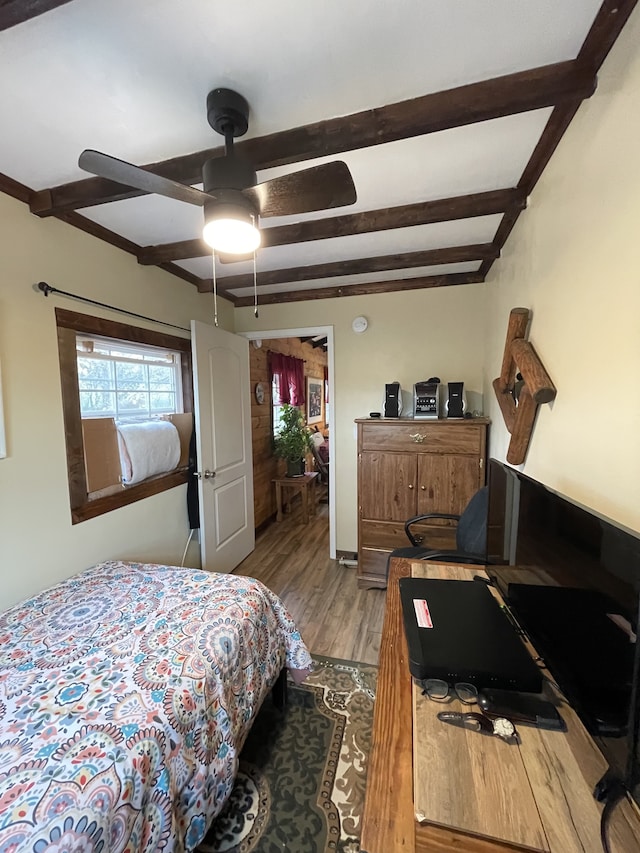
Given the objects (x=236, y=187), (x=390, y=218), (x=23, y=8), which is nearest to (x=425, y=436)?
(x=390, y=218)

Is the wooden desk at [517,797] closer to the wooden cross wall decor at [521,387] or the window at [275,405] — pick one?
the wooden cross wall decor at [521,387]

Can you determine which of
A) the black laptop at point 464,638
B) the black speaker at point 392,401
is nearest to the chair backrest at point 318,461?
the black speaker at point 392,401

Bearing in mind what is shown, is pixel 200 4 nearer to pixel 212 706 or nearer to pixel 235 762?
pixel 212 706

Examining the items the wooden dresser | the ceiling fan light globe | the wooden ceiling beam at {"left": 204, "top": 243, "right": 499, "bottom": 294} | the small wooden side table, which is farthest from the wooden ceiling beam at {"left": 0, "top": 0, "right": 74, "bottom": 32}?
the small wooden side table

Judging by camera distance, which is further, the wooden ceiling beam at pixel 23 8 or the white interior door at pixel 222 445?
the white interior door at pixel 222 445

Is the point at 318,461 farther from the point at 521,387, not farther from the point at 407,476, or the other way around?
the point at 521,387

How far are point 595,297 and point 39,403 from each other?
91.5 inches

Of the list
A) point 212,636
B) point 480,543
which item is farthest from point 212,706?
point 480,543

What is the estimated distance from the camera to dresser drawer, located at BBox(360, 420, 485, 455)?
2609 mm

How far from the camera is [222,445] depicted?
3.02 m

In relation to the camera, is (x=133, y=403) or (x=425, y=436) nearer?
(x=133, y=403)

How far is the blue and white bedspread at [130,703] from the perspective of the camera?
83 centimetres

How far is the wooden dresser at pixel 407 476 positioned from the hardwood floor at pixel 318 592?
26 cm

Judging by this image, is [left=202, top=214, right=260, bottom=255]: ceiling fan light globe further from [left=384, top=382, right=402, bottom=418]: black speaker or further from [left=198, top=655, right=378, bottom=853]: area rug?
[left=198, top=655, right=378, bottom=853]: area rug
